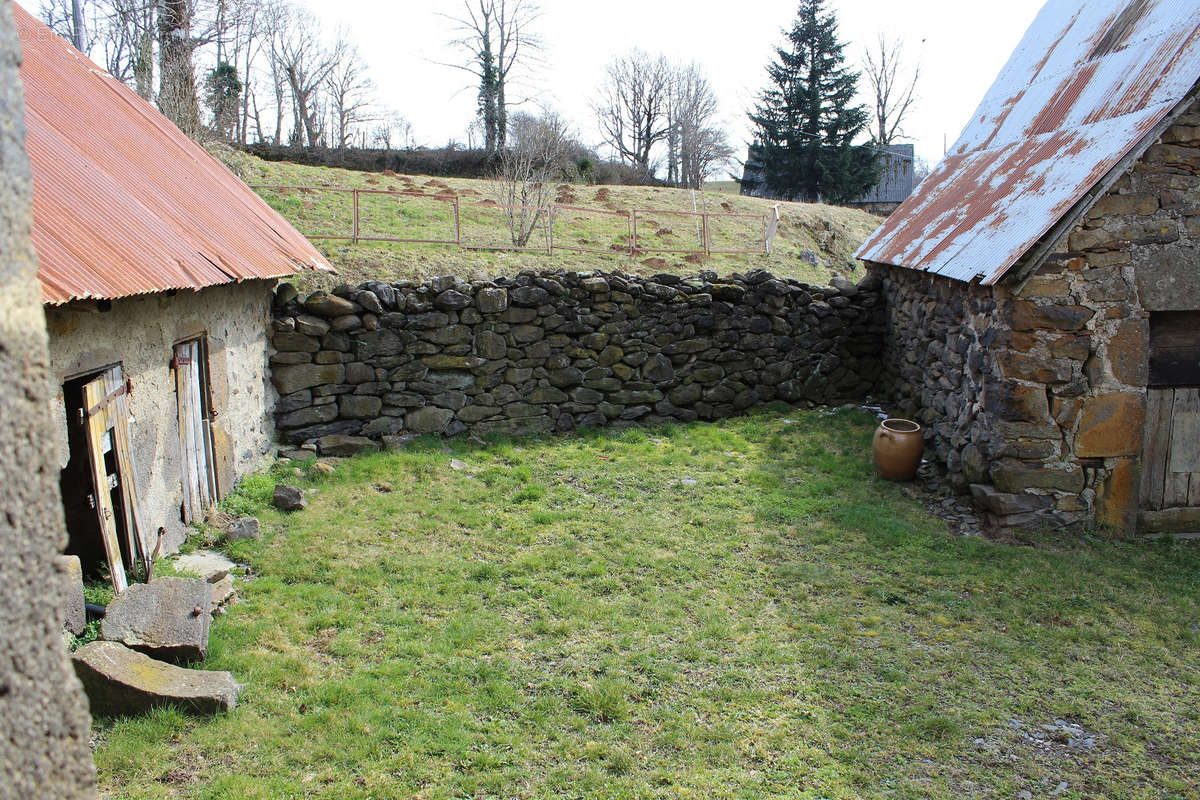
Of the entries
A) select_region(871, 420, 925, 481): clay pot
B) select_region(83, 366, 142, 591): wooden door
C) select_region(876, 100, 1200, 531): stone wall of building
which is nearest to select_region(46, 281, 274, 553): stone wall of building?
select_region(83, 366, 142, 591): wooden door

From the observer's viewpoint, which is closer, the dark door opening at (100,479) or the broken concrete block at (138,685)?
the broken concrete block at (138,685)

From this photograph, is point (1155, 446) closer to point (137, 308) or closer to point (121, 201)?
point (137, 308)

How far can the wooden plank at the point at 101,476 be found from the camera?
17.0ft

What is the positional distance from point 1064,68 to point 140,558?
1052cm

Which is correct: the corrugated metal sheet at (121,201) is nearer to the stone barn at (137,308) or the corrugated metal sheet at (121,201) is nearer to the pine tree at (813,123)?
the stone barn at (137,308)

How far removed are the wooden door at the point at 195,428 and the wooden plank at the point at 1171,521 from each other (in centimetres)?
846

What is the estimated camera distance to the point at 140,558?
5.78 meters

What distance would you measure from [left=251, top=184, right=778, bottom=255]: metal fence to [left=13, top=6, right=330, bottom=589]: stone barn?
5284 mm

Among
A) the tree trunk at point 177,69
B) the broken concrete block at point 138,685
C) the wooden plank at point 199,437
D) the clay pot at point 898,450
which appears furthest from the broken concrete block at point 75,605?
the tree trunk at point 177,69

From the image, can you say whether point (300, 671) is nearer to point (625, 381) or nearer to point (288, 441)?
point (288, 441)

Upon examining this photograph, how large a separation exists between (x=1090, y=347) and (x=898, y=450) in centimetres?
214

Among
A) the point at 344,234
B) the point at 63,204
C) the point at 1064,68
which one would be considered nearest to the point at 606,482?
the point at 63,204

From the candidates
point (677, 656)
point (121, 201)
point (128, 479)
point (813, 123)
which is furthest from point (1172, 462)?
point (813, 123)

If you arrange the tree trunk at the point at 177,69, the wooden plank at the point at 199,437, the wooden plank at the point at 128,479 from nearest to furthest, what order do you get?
1. the wooden plank at the point at 128,479
2. the wooden plank at the point at 199,437
3. the tree trunk at the point at 177,69
